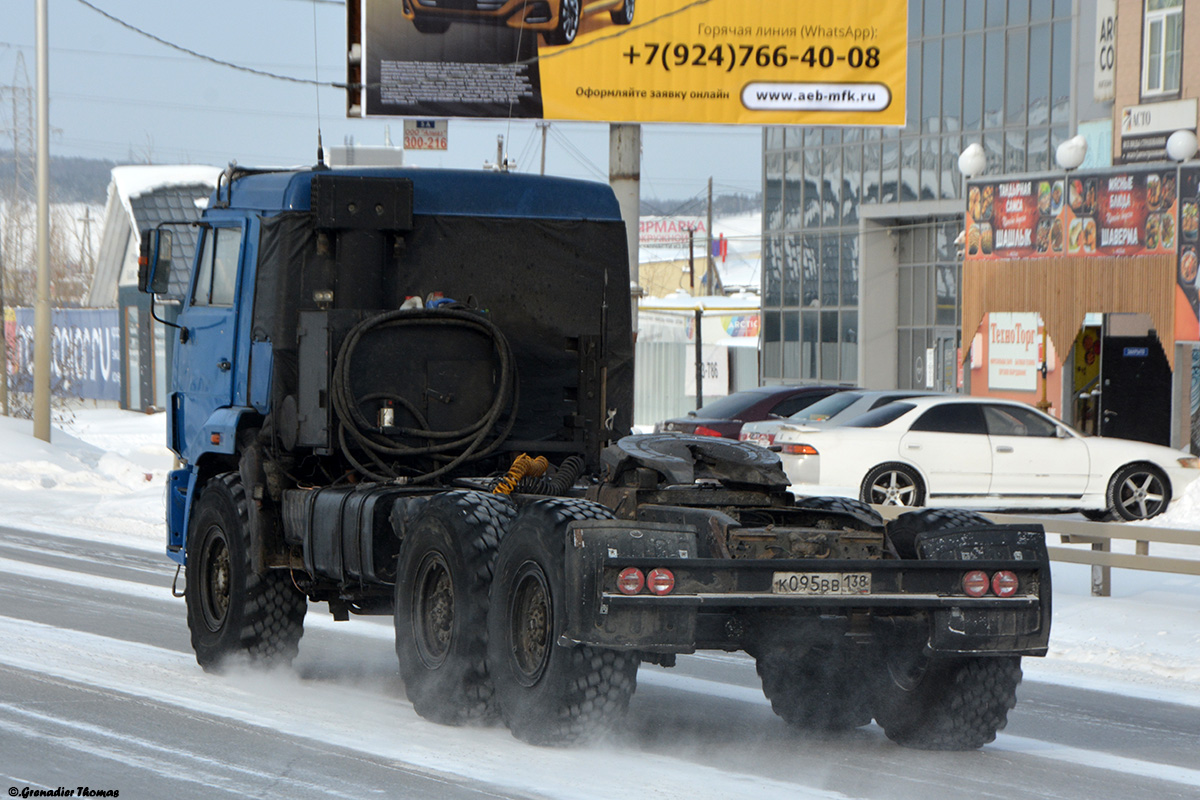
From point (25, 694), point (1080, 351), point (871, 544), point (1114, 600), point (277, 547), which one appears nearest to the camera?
point (871, 544)

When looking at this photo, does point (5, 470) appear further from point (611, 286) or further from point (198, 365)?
point (611, 286)

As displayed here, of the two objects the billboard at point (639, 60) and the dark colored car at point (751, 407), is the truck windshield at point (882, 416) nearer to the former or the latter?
the dark colored car at point (751, 407)

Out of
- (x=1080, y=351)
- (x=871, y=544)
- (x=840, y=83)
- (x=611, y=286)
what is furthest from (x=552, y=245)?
(x=1080, y=351)

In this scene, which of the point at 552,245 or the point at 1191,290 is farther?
the point at 1191,290

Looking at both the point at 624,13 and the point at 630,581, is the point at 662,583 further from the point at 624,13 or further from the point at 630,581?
the point at 624,13

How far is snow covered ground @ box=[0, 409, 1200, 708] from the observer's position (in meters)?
10.1

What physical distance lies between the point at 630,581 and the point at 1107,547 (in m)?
7.28

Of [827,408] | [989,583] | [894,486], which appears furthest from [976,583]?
[827,408]

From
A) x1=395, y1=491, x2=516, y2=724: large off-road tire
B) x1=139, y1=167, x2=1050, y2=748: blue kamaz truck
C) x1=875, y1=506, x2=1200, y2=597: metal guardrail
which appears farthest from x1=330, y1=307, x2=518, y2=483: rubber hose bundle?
x1=875, y1=506, x2=1200, y2=597: metal guardrail

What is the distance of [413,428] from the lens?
9.09 metres

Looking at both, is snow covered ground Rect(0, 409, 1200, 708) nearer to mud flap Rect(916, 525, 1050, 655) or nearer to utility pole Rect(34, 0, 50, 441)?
utility pole Rect(34, 0, 50, 441)

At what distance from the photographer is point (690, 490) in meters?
7.54

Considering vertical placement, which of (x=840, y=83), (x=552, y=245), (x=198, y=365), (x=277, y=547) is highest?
(x=840, y=83)

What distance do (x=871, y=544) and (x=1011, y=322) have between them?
25.4 metres
